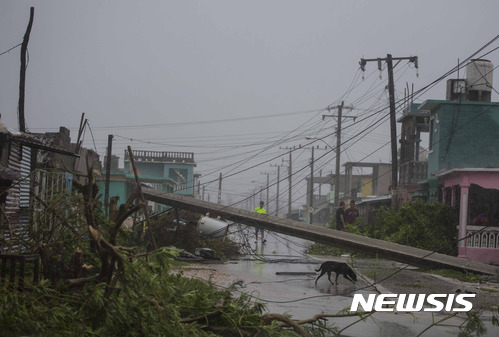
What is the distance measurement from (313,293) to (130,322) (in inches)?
331

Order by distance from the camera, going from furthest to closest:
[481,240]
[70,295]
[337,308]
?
1. [481,240]
2. [337,308]
3. [70,295]

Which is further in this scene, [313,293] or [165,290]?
[313,293]

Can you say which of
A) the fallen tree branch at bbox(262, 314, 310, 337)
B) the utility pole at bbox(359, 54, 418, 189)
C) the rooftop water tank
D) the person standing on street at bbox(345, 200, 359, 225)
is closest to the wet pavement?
the fallen tree branch at bbox(262, 314, 310, 337)

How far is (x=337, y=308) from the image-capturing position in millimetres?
11578

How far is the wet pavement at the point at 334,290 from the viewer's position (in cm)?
950

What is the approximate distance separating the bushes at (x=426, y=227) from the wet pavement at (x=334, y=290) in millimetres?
1250

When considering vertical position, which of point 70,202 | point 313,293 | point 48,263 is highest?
point 70,202

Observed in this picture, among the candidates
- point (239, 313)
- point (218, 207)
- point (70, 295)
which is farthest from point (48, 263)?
point (218, 207)

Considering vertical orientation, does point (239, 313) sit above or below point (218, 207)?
below

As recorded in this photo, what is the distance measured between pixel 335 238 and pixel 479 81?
15417 millimetres

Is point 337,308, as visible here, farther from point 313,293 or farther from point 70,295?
point 70,295

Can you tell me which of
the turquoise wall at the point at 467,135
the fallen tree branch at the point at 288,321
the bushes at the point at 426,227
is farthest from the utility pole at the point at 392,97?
the fallen tree branch at the point at 288,321

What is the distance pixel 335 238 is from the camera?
1584 cm

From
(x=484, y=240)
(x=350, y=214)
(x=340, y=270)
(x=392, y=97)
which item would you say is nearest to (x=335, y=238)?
(x=340, y=270)
